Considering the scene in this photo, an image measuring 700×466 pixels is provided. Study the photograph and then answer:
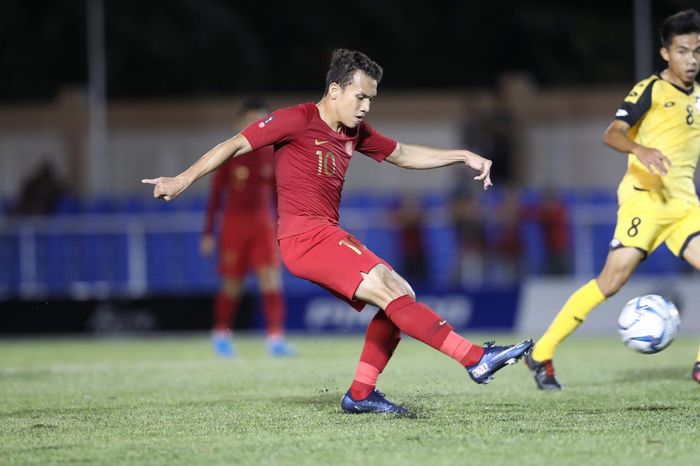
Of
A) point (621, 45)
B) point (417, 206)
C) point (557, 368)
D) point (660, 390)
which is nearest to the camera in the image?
point (660, 390)

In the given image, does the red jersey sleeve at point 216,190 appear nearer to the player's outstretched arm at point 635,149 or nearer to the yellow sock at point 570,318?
the yellow sock at point 570,318

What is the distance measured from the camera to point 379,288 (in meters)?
6.91

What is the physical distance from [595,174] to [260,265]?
9.90 metres

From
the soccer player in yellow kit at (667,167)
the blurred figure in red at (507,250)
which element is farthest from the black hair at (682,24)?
the blurred figure in red at (507,250)

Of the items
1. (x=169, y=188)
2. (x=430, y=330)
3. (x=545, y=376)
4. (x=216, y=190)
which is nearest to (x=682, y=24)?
(x=545, y=376)

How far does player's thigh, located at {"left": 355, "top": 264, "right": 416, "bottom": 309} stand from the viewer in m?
6.91

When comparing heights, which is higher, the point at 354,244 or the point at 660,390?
the point at 354,244

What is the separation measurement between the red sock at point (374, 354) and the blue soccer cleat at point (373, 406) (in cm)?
3

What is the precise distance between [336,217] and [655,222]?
2219 millimetres

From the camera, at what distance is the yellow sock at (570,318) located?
845 centimetres

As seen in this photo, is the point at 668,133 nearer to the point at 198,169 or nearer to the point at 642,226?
the point at 642,226

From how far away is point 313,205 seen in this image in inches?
283

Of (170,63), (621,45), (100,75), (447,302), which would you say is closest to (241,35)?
(170,63)

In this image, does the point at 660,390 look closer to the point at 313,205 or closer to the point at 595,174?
the point at 313,205
